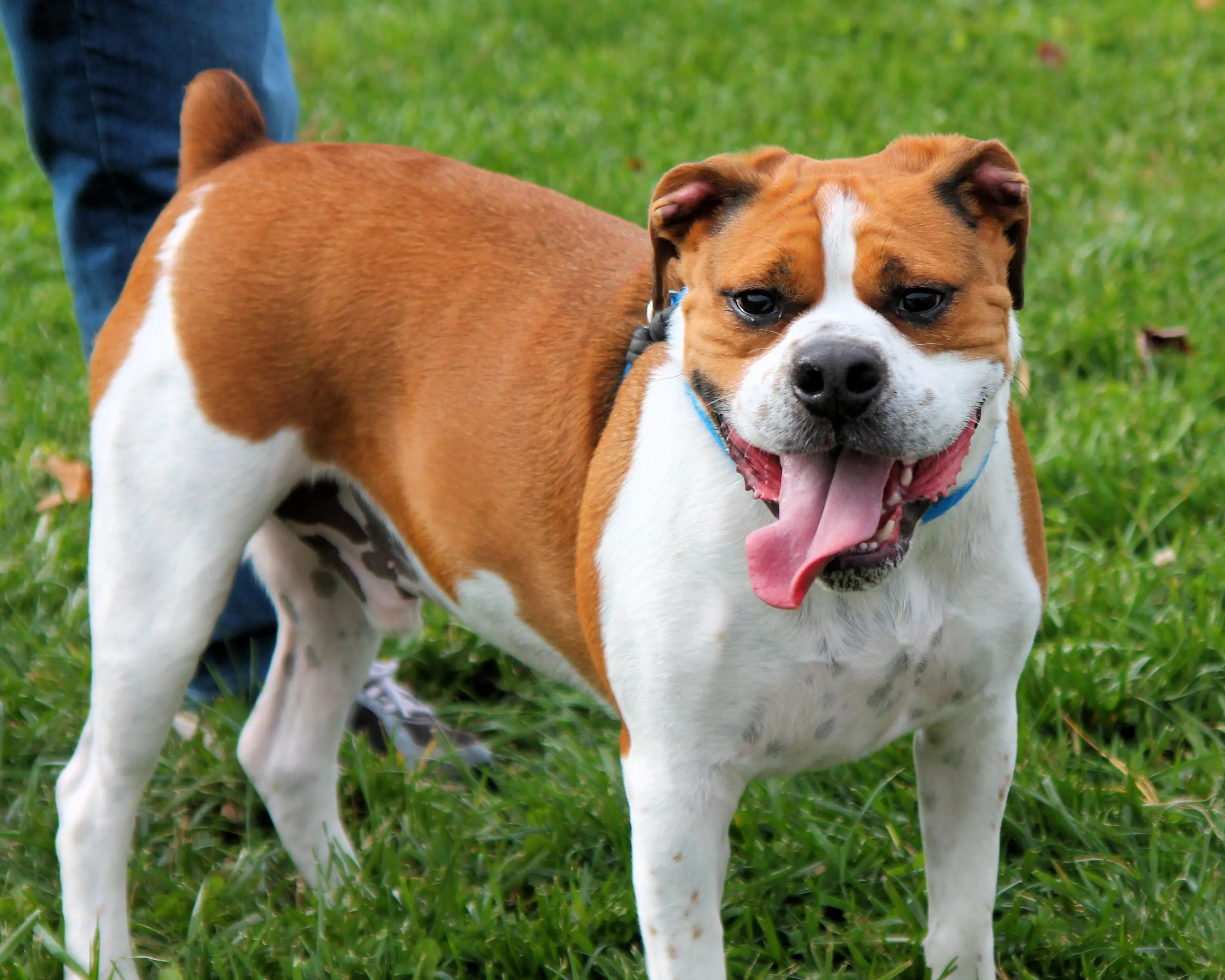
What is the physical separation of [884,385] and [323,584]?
5.84 feet

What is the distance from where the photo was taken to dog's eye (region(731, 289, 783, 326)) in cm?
234

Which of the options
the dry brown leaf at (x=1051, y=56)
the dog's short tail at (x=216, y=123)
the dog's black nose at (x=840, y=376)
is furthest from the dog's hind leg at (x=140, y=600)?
the dry brown leaf at (x=1051, y=56)

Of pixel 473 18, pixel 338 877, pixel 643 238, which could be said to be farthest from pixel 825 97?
pixel 338 877

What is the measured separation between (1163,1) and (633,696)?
7.03m

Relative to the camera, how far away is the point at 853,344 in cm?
221

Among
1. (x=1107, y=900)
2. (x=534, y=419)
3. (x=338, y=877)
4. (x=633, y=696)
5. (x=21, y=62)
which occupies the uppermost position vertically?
(x=21, y=62)

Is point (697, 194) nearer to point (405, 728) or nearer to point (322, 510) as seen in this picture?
point (322, 510)

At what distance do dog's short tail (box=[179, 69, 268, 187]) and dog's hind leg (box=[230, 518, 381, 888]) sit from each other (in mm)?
830

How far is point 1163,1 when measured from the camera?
324 inches

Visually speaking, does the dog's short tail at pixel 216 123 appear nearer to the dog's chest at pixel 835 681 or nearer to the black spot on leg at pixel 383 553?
the black spot on leg at pixel 383 553

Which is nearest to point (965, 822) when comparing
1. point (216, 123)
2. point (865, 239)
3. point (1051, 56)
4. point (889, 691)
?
point (889, 691)

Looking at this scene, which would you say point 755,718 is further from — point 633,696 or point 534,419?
point 534,419

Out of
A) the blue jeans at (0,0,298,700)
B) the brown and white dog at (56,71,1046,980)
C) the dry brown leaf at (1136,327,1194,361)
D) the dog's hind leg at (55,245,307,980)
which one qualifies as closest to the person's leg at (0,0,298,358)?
the blue jeans at (0,0,298,700)

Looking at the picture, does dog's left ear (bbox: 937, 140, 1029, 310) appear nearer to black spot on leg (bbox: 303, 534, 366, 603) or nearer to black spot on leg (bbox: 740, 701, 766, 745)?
black spot on leg (bbox: 740, 701, 766, 745)
